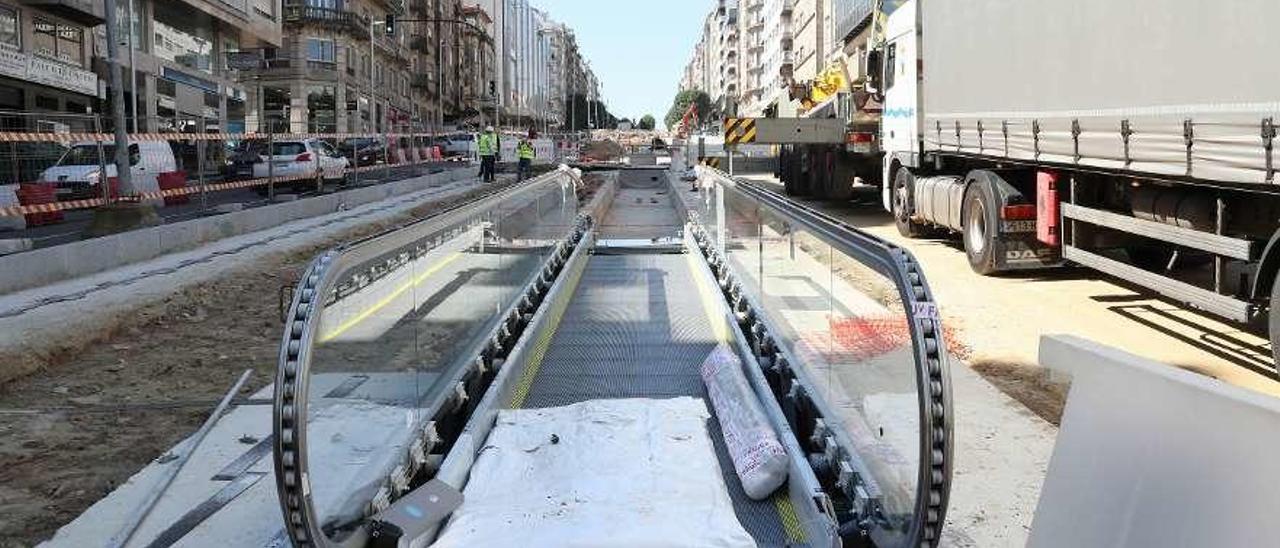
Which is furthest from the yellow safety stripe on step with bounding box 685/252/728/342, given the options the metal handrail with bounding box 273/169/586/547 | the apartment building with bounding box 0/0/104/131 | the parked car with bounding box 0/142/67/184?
the apartment building with bounding box 0/0/104/131

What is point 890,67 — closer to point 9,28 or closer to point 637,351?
point 637,351

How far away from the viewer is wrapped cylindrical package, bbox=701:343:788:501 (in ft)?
15.4

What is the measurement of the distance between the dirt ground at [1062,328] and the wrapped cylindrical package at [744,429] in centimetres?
181

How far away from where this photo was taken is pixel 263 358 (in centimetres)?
811

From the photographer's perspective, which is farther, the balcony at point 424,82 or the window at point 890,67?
the balcony at point 424,82

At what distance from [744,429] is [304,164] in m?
21.9

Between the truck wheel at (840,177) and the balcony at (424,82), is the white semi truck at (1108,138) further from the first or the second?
the balcony at (424,82)

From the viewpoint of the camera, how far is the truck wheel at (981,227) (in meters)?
11.9

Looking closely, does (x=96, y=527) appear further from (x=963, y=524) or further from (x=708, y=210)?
(x=708, y=210)

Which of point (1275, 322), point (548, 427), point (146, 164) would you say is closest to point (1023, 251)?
point (1275, 322)

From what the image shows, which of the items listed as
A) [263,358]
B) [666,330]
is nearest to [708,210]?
[666,330]

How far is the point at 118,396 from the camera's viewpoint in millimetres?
6977

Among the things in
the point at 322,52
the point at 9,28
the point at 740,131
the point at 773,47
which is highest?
the point at 773,47

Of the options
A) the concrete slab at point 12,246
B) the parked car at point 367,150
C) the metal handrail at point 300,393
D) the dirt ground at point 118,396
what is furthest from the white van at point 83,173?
the parked car at point 367,150
